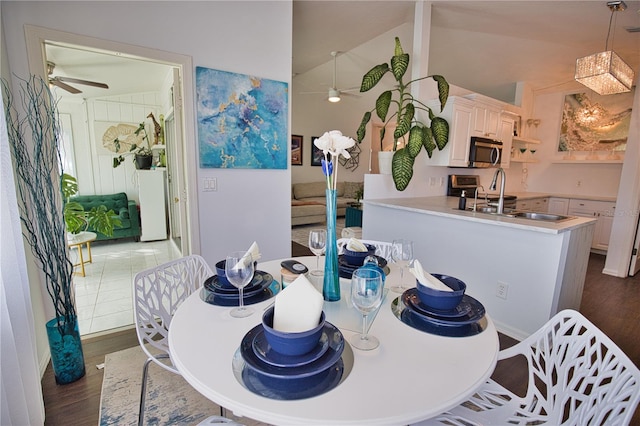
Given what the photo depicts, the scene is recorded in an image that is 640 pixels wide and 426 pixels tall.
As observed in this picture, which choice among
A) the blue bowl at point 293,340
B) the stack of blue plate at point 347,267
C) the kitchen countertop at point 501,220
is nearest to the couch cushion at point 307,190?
the kitchen countertop at point 501,220

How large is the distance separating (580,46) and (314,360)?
4.70m

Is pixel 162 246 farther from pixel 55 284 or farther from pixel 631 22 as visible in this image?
pixel 631 22

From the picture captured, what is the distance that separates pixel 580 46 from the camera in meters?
→ 3.51

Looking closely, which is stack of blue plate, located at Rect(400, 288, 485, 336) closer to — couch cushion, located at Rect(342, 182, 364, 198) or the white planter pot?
the white planter pot

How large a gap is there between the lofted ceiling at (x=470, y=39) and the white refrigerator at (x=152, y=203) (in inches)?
54.3

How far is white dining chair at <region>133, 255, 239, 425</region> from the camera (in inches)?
51.9

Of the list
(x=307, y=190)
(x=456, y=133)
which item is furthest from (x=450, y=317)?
(x=307, y=190)

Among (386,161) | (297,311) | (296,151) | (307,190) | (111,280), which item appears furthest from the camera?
(296,151)

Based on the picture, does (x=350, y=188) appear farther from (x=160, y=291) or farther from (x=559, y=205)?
(x=160, y=291)

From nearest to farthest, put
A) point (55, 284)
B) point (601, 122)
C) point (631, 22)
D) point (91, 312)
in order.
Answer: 1. point (55, 284)
2. point (91, 312)
3. point (631, 22)
4. point (601, 122)

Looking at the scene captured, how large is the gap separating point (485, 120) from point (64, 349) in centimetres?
437

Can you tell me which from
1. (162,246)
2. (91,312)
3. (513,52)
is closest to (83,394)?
(91,312)

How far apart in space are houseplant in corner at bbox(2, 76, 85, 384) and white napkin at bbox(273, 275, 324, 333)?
5.22 feet

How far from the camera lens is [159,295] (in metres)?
1.46
